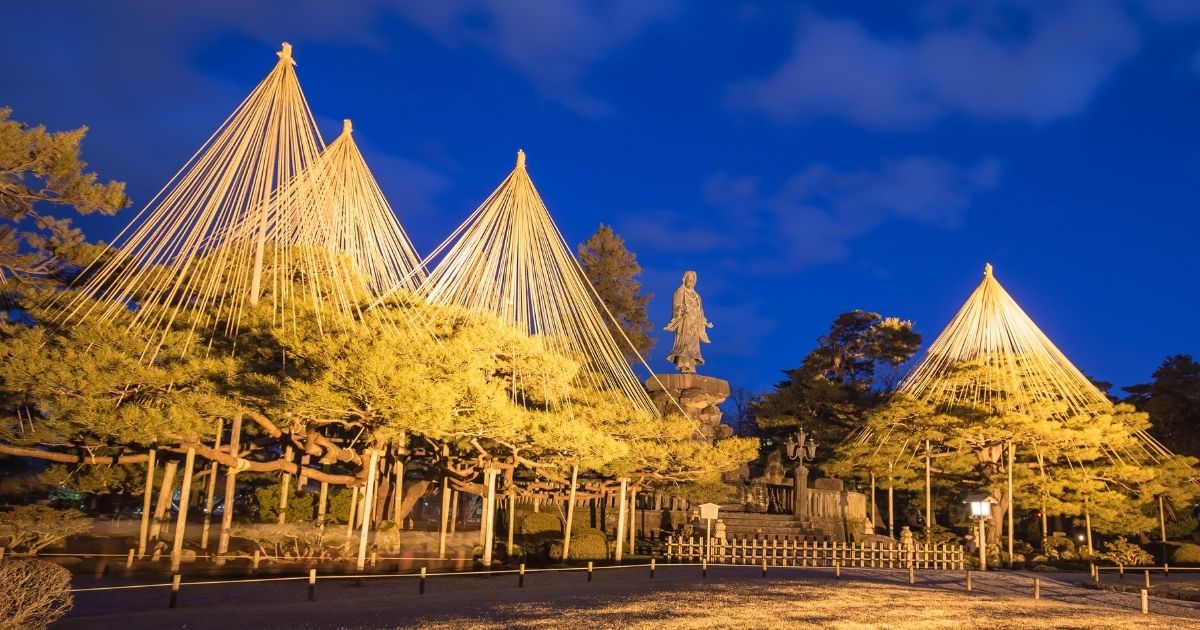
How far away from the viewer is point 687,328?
37.9 meters

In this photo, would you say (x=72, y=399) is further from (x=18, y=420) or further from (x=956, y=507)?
(x=956, y=507)

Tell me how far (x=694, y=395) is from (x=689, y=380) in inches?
37.2

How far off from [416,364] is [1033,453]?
87.6 ft

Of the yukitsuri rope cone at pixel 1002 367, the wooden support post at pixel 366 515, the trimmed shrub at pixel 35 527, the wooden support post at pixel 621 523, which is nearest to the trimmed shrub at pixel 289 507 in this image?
the trimmed shrub at pixel 35 527

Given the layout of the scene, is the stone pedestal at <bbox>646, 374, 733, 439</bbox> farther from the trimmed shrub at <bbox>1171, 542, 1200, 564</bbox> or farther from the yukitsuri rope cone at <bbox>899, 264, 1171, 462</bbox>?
the trimmed shrub at <bbox>1171, 542, 1200, 564</bbox>

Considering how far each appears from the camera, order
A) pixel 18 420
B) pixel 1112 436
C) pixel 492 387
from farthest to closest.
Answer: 1. pixel 1112 436
2. pixel 18 420
3. pixel 492 387

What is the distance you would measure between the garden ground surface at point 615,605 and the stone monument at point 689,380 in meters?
15.1

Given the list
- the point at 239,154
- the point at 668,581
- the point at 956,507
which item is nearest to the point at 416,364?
the point at 239,154

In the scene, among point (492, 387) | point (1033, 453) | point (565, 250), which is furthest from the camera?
point (1033, 453)

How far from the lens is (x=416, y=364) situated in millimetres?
16016

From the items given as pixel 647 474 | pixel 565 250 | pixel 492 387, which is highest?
pixel 565 250

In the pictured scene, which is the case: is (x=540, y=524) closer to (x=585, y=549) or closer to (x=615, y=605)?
(x=585, y=549)

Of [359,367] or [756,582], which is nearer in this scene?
[359,367]

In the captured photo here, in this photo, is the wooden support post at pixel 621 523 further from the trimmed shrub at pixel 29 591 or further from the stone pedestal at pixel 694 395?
the trimmed shrub at pixel 29 591
